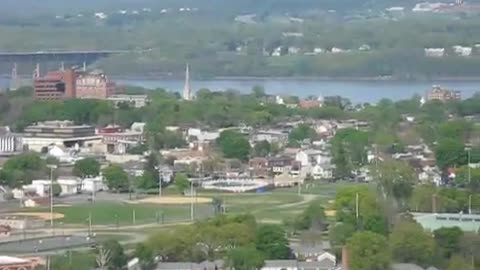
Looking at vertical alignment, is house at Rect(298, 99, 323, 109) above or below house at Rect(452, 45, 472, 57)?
below

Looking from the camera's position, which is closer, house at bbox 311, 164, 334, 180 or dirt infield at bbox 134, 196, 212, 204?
dirt infield at bbox 134, 196, 212, 204

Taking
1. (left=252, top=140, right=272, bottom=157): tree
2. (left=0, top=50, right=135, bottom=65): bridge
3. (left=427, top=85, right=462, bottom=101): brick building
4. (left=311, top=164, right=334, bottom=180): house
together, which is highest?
(left=0, top=50, right=135, bottom=65): bridge

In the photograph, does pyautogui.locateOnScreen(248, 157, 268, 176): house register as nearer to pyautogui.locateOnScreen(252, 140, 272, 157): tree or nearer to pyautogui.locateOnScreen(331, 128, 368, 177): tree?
pyautogui.locateOnScreen(252, 140, 272, 157): tree

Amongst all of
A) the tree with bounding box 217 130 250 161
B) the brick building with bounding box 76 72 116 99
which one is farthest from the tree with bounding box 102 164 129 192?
the brick building with bounding box 76 72 116 99

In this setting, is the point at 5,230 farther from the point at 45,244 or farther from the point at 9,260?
the point at 9,260

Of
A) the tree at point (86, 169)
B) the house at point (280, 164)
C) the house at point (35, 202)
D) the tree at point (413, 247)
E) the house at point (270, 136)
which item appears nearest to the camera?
the tree at point (413, 247)

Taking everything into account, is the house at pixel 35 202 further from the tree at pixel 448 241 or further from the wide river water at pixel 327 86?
the wide river water at pixel 327 86

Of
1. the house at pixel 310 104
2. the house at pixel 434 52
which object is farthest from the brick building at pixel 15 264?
the house at pixel 434 52
